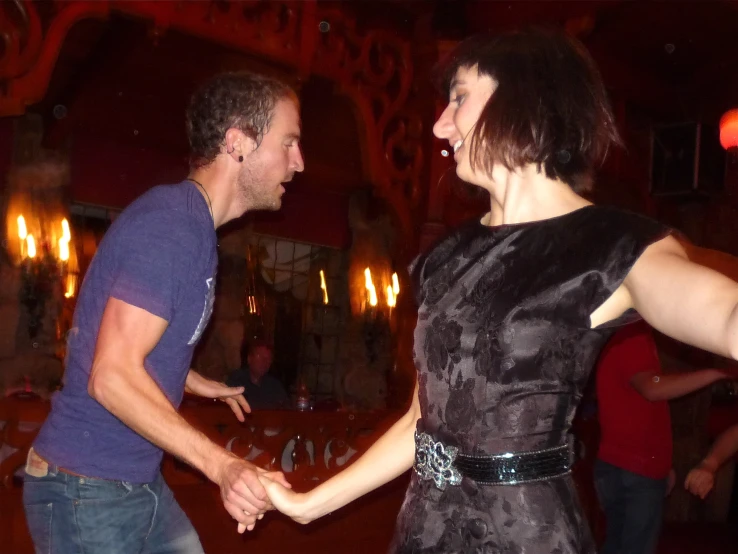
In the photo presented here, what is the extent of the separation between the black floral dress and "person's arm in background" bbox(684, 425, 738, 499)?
Result: 1861mm

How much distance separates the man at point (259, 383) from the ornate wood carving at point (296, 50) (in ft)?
5.81

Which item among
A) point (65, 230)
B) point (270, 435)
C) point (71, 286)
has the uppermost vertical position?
point (65, 230)

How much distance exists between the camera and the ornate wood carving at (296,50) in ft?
11.8

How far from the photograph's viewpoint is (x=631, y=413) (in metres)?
3.18

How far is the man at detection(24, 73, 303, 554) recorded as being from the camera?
5.29 feet

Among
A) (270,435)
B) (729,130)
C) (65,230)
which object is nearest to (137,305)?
(270,435)

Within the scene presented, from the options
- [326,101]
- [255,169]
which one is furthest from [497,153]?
[326,101]

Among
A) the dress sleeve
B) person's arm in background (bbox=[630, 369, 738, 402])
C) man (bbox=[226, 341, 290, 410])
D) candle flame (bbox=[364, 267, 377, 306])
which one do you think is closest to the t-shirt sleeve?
the dress sleeve

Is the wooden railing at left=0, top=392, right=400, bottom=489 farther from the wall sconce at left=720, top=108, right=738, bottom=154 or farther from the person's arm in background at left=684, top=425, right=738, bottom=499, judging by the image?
the wall sconce at left=720, top=108, right=738, bottom=154

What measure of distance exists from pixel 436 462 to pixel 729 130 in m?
6.64

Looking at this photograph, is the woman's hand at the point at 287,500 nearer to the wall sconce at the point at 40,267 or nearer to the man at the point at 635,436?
the man at the point at 635,436

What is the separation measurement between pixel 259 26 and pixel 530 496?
3857 millimetres

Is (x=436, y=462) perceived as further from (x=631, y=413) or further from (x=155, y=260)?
(x=631, y=413)

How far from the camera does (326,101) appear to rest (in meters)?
7.04
